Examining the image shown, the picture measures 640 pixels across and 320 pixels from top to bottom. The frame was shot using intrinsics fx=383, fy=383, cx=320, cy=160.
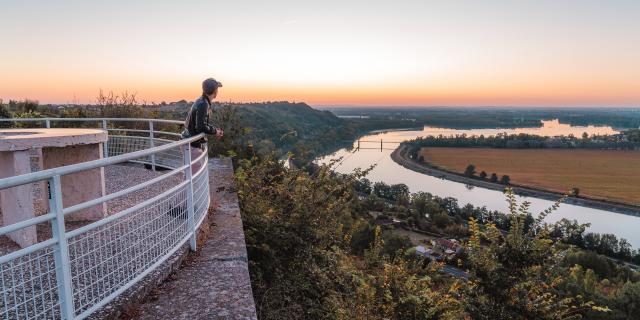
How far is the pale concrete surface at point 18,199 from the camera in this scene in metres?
3.54

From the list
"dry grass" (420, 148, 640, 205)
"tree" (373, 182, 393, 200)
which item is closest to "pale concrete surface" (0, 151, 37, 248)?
"tree" (373, 182, 393, 200)

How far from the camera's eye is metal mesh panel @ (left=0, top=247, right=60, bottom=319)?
1875mm

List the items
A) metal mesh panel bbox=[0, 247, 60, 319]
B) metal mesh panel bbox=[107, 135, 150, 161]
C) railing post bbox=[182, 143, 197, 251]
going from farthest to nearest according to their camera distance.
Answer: metal mesh panel bbox=[107, 135, 150, 161] < railing post bbox=[182, 143, 197, 251] < metal mesh panel bbox=[0, 247, 60, 319]

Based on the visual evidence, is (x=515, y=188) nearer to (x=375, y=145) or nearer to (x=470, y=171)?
(x=470, y=171)

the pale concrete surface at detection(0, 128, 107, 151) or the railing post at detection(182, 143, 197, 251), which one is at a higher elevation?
the pale concrete surface at detection(0, 128, 107, 151)

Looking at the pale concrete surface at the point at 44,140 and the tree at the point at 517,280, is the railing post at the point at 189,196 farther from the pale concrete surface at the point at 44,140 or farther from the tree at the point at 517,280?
the tree at the point at 517,280

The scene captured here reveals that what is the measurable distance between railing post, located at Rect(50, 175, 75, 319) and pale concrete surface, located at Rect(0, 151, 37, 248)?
1828 mm

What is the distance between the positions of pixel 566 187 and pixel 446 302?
78296 millimetres

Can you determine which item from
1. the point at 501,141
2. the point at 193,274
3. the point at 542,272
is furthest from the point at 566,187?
the point at 193,274

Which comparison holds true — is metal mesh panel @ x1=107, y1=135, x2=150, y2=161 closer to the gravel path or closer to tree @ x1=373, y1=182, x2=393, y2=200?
the gravel path

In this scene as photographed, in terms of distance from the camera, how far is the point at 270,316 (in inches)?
171

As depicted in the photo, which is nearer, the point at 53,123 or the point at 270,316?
the point at 270,316

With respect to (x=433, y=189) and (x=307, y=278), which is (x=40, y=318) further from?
(x=433, y=189)

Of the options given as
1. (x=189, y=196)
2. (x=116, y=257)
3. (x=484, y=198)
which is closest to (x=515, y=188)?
(x=484, y=198)
